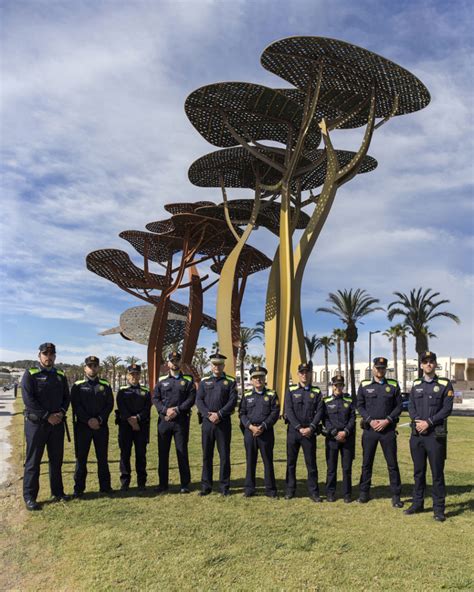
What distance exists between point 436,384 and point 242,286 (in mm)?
31973

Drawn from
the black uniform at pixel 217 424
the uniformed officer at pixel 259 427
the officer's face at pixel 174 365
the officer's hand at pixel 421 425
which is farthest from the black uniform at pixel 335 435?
the officer's face at pixel 174 365

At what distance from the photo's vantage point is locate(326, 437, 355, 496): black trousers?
7043mm

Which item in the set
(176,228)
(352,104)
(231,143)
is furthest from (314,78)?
(176,228)

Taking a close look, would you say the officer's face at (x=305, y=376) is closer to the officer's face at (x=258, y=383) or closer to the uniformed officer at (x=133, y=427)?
the officer's face at (x=258, y=383)

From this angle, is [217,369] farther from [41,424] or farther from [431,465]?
[431,465]

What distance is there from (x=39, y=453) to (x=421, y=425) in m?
4.89

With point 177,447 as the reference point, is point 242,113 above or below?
above

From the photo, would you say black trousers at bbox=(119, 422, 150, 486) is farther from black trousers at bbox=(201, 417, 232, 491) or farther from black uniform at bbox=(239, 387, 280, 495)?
black uniform at bbox=(239, 387, 280, 495)

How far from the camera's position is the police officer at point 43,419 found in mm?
6566

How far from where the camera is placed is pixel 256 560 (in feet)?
15.6

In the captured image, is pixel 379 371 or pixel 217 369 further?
pixel 217 369

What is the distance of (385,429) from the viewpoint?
6891 mm

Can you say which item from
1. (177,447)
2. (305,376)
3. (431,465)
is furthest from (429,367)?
(177,447)

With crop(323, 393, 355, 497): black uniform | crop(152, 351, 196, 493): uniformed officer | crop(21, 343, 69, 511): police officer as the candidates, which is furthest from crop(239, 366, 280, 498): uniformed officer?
crop(21, 343, 69, 511): police officer
